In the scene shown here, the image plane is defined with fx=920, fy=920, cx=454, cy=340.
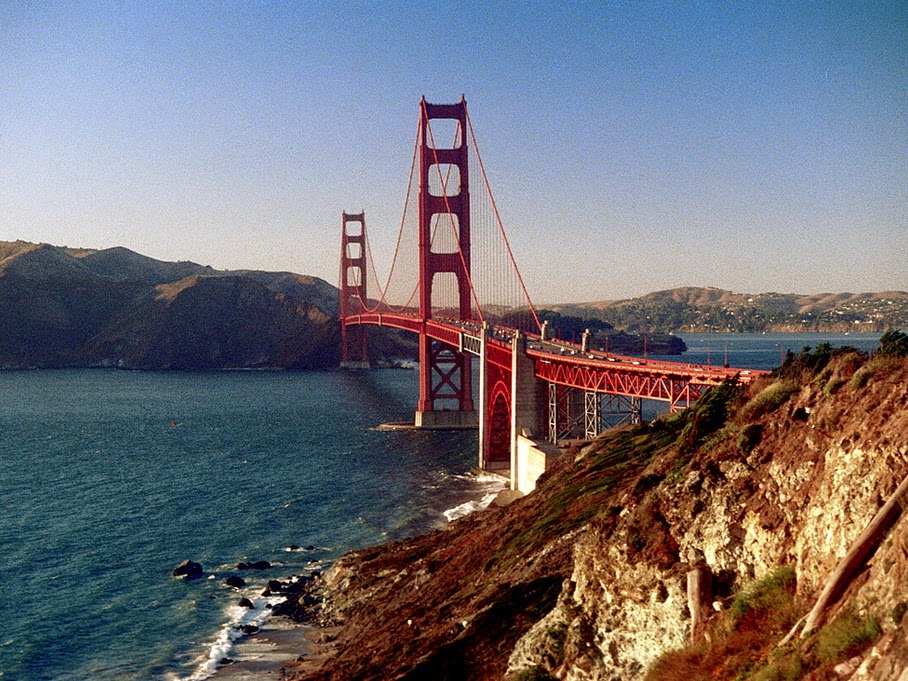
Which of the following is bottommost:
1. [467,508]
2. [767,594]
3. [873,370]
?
[467,508]

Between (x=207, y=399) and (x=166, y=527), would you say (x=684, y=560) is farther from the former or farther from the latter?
(x=207, y=399)

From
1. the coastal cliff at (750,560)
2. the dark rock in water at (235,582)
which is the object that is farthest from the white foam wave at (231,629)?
the coastal cliff at (750,560)

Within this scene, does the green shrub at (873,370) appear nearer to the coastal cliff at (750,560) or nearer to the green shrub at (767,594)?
the coastal cliff at (750,560)

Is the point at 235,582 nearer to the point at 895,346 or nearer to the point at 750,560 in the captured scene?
the point at 750,560

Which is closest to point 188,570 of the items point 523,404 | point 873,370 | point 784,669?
point 523,404

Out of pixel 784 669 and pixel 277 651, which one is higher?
pixel 784 669
